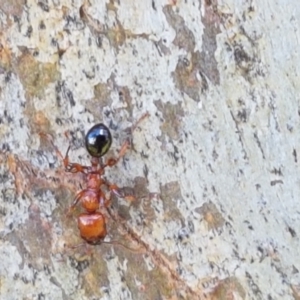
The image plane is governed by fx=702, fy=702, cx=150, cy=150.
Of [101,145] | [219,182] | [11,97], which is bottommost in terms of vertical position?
[219,182]

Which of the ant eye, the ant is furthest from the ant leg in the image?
the ant eye

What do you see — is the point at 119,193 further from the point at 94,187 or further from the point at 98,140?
the point at 98,140

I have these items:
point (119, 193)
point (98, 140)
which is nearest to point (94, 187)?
point (119, 193)

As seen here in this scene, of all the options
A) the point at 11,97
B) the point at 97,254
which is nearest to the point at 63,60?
the point at 11,97

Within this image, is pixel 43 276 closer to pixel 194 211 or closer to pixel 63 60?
pixel 194 211

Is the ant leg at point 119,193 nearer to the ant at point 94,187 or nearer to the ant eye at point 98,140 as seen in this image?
the ant at point 94,187

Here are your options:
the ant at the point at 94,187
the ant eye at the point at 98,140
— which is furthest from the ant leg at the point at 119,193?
the ant eye at the point at 98,140

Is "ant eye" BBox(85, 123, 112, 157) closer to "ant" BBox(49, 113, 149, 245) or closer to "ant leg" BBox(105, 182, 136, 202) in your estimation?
"ant" BBox(49, 113, 149, 245)
